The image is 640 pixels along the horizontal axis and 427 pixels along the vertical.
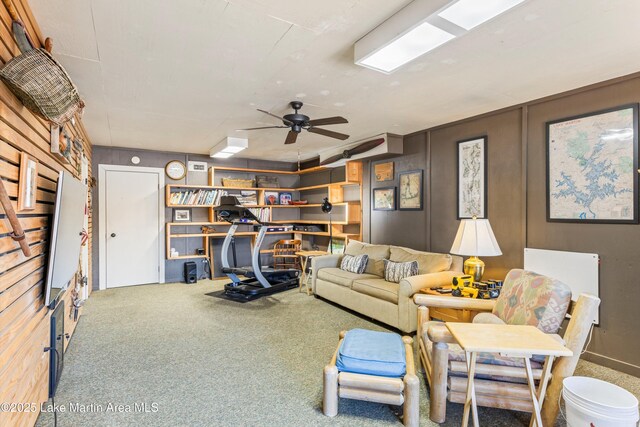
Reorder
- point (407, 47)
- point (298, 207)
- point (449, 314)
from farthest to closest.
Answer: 1. point (298, 207)
2. point (449, 314)
3. point (407, 47)

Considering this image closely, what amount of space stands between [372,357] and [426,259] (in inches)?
86.8

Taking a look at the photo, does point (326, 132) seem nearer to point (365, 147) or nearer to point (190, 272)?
point (365, 147)

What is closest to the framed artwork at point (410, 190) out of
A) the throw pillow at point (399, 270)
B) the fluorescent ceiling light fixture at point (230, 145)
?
the throw pillow at point (399, 270)

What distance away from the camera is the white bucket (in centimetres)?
160

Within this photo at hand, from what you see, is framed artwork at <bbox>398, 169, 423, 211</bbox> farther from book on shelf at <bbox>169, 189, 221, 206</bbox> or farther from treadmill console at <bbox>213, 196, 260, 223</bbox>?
book on shelf at <bbox>169, 189, 221, 206</bbox>

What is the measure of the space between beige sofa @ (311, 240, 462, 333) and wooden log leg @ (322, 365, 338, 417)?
5.17 ft

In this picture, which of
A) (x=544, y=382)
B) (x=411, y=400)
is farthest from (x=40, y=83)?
(x=544, y=382)

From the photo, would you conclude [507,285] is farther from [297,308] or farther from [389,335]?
[297,308]

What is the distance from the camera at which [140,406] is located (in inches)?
87.8

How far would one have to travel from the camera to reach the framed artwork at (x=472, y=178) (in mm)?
3832

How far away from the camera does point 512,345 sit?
162 cm

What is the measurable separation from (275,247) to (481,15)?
575cm

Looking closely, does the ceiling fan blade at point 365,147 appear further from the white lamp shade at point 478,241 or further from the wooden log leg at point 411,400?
the wooden log leg at point 411,400

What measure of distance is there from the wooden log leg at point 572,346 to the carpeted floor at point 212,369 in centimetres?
26
